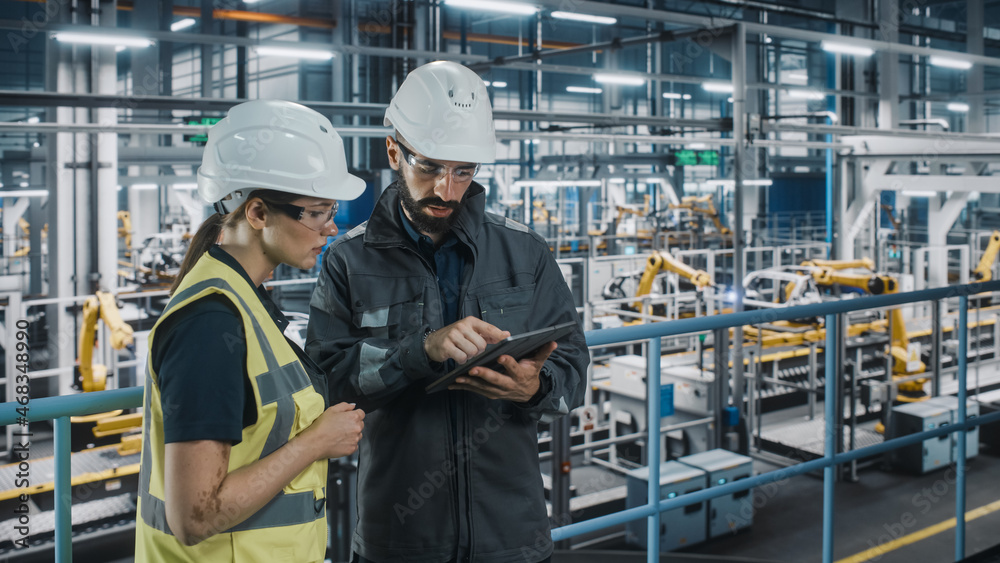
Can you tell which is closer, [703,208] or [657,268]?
[657,268]

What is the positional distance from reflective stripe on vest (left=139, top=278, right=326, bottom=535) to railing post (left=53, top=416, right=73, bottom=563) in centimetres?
38

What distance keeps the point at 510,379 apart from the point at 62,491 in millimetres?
886

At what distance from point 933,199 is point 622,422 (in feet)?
27.5

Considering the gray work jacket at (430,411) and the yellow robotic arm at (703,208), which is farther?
the yellow robotic arm at (703,208)

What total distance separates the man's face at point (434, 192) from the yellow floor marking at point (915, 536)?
16.3 ft

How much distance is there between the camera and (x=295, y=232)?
134cm

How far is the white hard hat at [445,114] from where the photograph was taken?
1.65m

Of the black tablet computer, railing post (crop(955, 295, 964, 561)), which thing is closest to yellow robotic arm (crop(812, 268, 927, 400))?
railing post (crop(955, 295, 964, 561))

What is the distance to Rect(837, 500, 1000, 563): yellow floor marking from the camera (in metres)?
5.57

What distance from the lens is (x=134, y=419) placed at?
7031mm

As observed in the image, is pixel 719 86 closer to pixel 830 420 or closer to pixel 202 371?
pixel 830 420

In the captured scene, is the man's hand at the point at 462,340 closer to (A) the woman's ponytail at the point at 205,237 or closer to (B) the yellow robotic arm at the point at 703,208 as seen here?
(A) the woman's ponytail at the point at 205,237

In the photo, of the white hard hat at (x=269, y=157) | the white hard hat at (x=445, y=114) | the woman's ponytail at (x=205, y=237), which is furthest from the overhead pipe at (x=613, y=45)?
the woman's ponytail at (x=205, y=237)

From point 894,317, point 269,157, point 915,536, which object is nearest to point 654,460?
point 269,157
